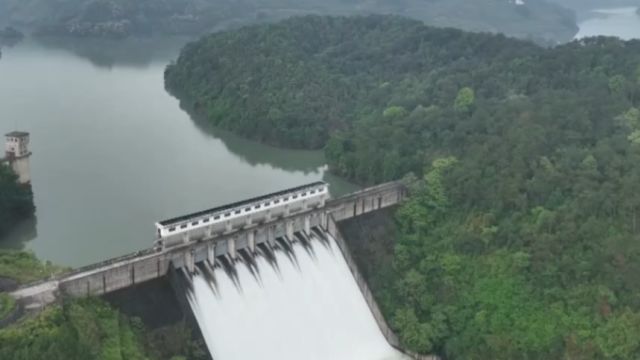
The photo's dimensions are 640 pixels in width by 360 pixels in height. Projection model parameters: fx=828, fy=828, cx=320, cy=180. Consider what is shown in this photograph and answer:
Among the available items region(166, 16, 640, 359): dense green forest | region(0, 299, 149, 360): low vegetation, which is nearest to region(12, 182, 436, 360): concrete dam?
region(0, 299, 149, 360): low vegetation

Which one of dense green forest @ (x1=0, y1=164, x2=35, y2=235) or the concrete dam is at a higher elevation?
dense green forest @ (x1=0, y1=164, x2=35, y2=235)

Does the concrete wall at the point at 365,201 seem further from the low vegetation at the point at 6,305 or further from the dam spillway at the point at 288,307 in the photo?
the low vegetation at the point at 6,305

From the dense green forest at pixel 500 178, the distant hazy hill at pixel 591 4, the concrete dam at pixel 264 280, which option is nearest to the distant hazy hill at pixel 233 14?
the distant hazy hill at pixel 591 4

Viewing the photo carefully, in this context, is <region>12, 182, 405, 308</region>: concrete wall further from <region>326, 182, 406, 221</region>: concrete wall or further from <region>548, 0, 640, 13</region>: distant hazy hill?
<region>548, 0, 640, 13</region>: distant hazy hill

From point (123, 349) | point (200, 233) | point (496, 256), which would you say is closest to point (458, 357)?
point (496, 256)

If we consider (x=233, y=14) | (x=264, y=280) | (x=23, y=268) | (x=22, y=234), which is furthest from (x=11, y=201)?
(x=233, y=14)

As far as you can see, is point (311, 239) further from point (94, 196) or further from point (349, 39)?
point (349, 39)
